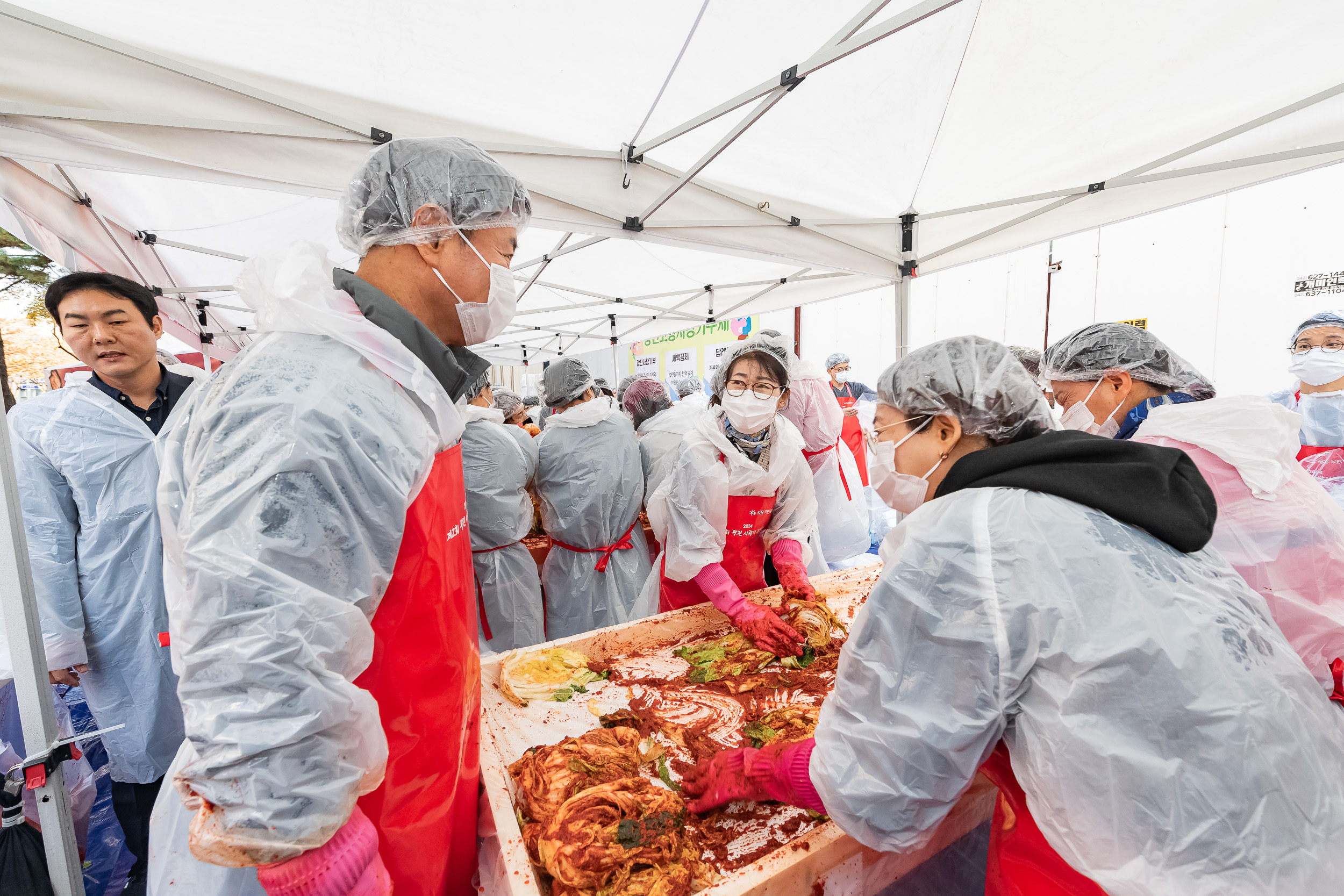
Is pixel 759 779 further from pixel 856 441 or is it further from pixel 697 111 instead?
pixel 856 441

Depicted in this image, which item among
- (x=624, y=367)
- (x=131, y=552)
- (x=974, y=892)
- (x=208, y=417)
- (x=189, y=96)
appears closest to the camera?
(x=208, y=417)

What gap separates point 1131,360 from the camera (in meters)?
2.46

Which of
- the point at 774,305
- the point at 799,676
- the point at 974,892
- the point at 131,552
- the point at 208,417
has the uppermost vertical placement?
the point at 774,305

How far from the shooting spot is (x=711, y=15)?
2670 mm

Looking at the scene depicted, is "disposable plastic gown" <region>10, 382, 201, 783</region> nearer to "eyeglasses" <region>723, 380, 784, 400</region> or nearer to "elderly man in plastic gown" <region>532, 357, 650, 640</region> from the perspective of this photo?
"elderly man in plastic gown" <region>532, 357, 650, 640</region>

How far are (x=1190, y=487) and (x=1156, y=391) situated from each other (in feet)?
5.54

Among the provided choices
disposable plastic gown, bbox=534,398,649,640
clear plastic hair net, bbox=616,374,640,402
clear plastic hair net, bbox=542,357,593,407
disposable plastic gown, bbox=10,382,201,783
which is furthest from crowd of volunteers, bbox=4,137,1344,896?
clear plastic hair net, bbox=616,374,640,402

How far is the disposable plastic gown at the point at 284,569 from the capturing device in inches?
36.4

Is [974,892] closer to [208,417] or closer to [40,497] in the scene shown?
[208,417]

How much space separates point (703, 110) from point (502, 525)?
300 cm

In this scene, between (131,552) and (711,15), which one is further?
(711,15)

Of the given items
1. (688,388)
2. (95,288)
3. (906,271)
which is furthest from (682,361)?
(95,288)

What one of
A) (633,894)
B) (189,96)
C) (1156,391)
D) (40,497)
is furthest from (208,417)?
(1156,391)

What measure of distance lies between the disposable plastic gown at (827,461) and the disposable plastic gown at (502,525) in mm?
3113
